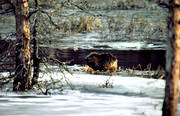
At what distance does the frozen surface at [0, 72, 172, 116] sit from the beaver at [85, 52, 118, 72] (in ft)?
7.57

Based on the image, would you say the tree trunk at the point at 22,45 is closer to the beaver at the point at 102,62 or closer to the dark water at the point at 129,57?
the beaver at the point at 102,62

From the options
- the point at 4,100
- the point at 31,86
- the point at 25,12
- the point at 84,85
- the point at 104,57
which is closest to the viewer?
the point at 4,100

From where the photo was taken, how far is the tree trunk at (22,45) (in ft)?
26.9

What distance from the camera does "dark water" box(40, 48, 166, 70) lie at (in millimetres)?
14750

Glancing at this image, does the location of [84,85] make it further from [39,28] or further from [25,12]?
[25,12]

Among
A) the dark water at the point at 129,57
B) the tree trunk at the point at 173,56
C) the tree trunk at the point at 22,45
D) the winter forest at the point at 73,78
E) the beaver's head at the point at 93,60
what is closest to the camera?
the tree trunk at the point at 173,56

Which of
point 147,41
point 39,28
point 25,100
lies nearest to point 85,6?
point 39,28

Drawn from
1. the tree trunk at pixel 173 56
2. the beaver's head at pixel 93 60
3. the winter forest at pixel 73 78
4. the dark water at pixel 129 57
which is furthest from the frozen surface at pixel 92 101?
the dark water at pixel 129 57

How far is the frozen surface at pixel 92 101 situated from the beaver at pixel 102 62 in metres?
2.31

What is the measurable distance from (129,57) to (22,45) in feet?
27.7

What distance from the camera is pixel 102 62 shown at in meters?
12.5

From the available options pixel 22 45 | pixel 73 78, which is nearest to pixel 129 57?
pixel 73 78

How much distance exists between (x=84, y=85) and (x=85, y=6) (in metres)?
2.11

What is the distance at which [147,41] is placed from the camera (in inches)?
775
